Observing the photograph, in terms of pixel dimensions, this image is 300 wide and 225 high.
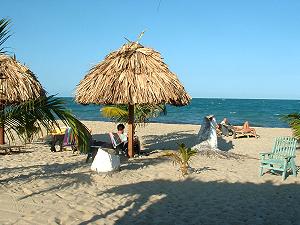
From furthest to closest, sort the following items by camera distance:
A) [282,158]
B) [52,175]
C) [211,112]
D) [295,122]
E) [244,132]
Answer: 1. [211,112]
2. [244,132]
3. [295,122]
4. [282,158]
5. [52,175]

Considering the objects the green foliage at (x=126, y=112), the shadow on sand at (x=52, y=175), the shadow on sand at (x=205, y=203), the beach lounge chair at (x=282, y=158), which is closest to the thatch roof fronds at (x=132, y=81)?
the shadow on sand at (x=52, y=175)

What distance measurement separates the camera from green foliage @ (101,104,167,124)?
39.3ft

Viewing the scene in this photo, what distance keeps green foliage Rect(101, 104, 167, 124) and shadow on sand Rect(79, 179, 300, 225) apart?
4.74 meters

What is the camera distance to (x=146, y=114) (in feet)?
44.0

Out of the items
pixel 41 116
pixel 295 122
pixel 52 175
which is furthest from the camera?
pixel 295 122

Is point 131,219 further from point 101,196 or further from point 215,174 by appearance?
point 215,174

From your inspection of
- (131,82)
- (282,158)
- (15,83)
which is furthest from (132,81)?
(282,158)

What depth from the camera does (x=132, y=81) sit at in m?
9.17

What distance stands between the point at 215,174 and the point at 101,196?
3102 mm

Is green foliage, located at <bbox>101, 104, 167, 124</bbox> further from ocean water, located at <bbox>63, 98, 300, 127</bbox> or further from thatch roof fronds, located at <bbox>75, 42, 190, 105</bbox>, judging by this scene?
ocean water, located at <bbox>63, 98, 300, 127</bbox>

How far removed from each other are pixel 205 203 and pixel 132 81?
13.1 feet

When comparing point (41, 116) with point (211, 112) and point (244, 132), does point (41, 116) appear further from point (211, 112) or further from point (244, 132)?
point (211, 112)

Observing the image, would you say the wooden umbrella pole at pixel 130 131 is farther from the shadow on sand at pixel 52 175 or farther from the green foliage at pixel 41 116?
the green foliage at pixel 41 116

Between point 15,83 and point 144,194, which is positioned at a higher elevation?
point 15,83
